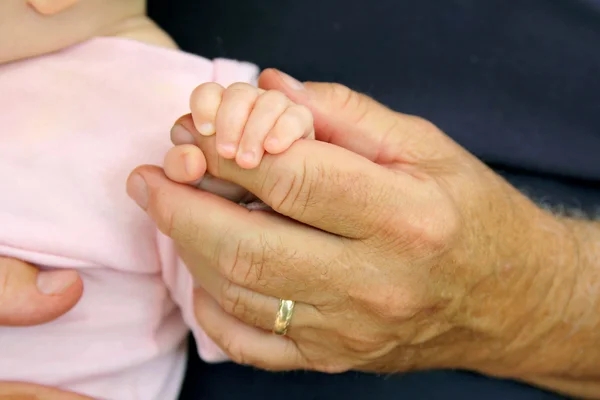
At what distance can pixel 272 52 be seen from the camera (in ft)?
3.22

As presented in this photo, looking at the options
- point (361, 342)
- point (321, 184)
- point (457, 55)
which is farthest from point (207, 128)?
point (457, 55)

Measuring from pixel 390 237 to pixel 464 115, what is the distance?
0.37 m

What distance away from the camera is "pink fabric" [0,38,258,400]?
78 cm

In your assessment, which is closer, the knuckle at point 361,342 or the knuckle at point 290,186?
the knuckle at point 290,186

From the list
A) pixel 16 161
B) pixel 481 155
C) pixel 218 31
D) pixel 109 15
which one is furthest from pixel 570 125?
pixel 16 161

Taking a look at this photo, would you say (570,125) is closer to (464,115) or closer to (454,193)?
(464,115)

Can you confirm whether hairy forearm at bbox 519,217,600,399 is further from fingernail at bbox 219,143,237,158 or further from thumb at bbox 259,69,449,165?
fingernail at bbox 219,143,237,158

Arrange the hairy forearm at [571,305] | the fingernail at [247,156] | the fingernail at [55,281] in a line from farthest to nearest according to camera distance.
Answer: the hairy forearm at [571,305] → the fingernail at [55,281] → the fingernail at [247,156]

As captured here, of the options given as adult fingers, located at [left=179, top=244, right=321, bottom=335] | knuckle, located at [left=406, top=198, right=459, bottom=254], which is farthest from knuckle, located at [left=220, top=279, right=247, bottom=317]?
knuckle, located at [left=406, top=198, right=459, bottom=254]

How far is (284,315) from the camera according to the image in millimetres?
763

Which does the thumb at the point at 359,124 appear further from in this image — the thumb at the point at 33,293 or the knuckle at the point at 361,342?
the thumb at the point at 33,293

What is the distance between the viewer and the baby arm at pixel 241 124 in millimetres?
633

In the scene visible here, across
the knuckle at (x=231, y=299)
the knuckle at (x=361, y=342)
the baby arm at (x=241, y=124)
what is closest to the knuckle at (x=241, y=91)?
the baby arm at (x=241, y=124)

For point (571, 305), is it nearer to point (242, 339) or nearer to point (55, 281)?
point (242, 339)
